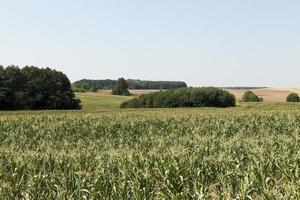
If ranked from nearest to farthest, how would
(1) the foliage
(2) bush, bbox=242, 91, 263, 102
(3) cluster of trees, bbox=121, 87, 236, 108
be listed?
(3) cluster of trees, bbox=121, 87, 236, 108
(2) bush, bbox=242, 91, 263, 102
(1) the foliage

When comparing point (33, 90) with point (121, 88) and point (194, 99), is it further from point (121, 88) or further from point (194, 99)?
→ point (121, 88)

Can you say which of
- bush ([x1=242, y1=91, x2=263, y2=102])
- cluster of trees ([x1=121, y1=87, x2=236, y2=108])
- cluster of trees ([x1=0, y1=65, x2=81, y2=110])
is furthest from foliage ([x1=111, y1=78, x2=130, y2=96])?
cluster of trees ([x1=0, y1=65, x2=81, y2=110])

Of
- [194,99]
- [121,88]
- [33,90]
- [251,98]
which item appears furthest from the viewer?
[121,88]

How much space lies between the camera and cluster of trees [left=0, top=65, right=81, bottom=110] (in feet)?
284

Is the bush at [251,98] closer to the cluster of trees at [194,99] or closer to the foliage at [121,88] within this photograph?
the cluster of trees at [194,99]

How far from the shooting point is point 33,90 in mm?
91750

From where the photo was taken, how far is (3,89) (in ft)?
280

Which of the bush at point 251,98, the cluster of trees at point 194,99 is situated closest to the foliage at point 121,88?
the bush at point 251,98

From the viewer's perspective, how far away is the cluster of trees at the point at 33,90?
284ft

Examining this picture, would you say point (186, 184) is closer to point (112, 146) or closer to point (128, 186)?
point (128, 186)

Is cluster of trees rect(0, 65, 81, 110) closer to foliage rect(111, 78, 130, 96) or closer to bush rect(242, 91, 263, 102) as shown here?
bush rect(242, 91, 263, 102)

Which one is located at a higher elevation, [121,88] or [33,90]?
[33,90]

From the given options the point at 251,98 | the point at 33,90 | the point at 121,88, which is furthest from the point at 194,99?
the point at 121,88

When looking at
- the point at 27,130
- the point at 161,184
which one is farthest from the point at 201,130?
the point at 161,184
